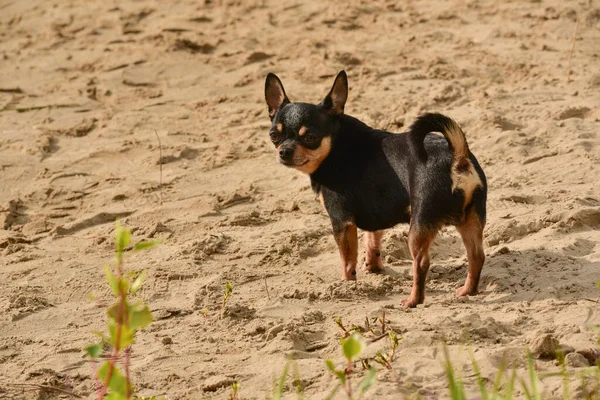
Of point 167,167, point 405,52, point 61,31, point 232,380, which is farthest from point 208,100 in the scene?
point 232,380

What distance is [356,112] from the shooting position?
27.6ft

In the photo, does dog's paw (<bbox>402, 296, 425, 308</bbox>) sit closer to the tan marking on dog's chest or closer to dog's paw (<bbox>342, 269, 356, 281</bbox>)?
dog's paw (<bbox>342, 269, 356, 281</bbox>)

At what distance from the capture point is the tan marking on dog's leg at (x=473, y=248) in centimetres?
546

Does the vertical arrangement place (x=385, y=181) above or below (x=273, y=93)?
below

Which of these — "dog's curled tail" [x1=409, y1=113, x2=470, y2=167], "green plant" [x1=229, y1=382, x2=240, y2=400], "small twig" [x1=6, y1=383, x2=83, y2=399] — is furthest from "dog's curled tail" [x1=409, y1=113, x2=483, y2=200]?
"small twig" [x1=6, y1=383, x2=83, y2=399]

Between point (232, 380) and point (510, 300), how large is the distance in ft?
5.52

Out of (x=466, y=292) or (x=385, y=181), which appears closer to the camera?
(x=466, y=292)

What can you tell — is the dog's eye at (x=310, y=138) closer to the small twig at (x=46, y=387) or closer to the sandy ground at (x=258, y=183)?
the sandy ground at (x=258, y=183)

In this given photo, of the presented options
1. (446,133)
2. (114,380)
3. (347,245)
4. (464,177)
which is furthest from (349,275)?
(114,380)

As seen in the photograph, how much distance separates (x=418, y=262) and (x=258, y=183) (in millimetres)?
2364

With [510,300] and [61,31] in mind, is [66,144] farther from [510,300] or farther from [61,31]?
[510,300]

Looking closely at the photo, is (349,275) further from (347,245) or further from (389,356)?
(389,356)

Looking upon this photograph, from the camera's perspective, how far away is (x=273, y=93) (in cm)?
673

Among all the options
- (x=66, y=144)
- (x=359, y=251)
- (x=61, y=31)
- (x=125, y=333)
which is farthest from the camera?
(x=61, y=31)
